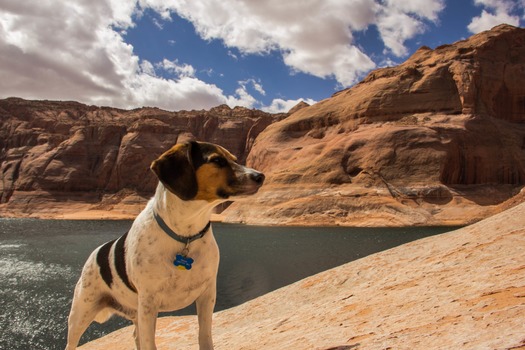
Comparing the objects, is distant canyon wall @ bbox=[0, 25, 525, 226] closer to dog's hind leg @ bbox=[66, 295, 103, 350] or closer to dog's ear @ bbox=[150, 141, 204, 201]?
dog's hind leg @ bbox=[66, 295, 103, 350]

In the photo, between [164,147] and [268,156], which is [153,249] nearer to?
[268,156]

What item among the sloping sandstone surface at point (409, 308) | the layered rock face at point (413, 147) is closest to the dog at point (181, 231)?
the sloping sandstone surface at point (409, 308)

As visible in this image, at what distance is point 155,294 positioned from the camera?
3.59m

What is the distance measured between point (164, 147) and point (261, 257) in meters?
84.1

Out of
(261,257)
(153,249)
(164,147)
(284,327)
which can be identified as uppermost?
(164,147)

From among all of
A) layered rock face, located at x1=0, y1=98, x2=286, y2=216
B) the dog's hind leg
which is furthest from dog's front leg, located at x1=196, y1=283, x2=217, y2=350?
layered rock face, located at x1=0, y1=98, x2=286, y2=216

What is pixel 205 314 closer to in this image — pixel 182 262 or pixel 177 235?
pixel 182 262

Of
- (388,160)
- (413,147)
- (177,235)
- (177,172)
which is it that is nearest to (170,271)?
(177,235)

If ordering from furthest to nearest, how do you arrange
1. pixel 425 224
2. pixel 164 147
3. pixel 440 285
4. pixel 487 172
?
pixel 164 147 < pixel 487 172 < pixel 425 224 < pixel 440 285

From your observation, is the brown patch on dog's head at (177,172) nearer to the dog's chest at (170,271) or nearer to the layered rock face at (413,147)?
the dog's chest at (170,271)

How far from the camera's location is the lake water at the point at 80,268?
1274cm

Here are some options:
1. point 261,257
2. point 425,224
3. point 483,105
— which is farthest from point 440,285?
point 483,105

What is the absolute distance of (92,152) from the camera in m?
107

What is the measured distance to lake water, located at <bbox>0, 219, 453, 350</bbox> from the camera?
12.7 metres
